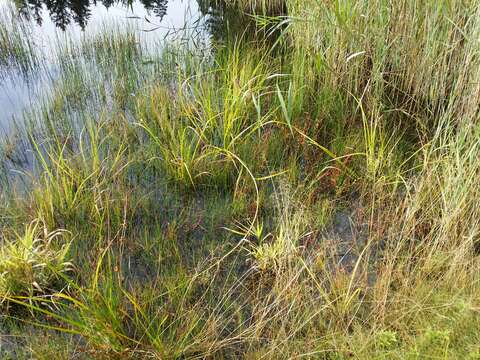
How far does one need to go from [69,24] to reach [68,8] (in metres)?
0.59

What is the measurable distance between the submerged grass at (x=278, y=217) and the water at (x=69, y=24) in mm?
383

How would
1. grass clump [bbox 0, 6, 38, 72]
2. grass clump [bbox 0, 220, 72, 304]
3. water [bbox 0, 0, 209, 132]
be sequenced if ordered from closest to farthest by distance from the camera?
grass clump [bbox 0, 220, 72, 304] → water [bbox 0, 0, 209, 132] → grass clump [bbox 0, 6, 38, 72]

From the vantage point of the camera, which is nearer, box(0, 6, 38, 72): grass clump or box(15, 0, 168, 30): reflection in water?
box(0, 6, 38, 72): grass clump

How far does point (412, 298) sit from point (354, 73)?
1.82 m

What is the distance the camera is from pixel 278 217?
2291 mm

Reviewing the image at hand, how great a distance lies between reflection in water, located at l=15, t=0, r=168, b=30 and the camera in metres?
4.96

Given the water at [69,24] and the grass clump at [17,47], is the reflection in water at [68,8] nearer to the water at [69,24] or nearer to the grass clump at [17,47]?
the water at [69,24]

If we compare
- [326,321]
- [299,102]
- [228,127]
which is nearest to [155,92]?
[228,127]

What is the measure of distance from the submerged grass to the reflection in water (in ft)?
6.68

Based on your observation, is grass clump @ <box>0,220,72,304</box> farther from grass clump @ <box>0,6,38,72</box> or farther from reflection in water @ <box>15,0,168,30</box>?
reflection in water @ <box>15,0,168,30</box>

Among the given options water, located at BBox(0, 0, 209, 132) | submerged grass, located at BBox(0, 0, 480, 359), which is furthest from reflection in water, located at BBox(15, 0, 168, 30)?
submerged grass, located at BBox(0, 0, 480, 359)

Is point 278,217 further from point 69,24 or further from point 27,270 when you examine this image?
point 69,24

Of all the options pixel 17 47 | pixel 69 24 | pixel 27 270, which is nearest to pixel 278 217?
pixel 27 270

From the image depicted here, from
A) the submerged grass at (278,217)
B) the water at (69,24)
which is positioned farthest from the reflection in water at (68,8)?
the submerged grass at (278,217)
